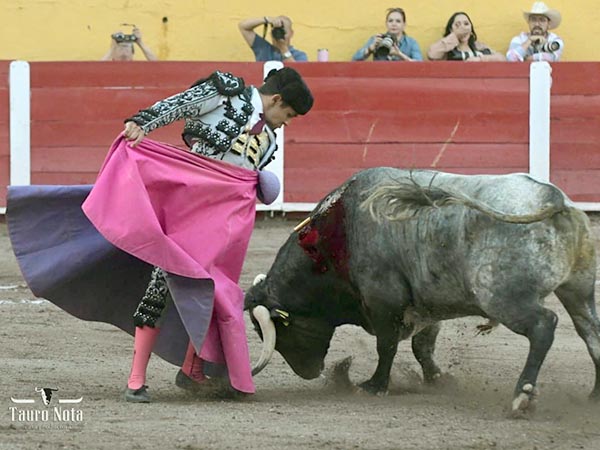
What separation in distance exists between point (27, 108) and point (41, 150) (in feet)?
0.88

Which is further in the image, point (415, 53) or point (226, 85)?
point (415, 53)

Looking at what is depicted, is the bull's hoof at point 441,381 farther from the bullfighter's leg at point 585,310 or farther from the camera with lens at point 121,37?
the camera with lens at point 121,37

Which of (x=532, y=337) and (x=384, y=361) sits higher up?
(x=532, y=337)

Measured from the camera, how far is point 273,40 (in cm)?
865

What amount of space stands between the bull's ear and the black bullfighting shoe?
1.92ft

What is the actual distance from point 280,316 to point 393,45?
4.23m

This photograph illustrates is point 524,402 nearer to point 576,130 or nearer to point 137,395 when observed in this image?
point 137,395

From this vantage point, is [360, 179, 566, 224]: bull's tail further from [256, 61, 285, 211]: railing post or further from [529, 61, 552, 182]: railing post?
[529, 61, 552, 182]: railing post

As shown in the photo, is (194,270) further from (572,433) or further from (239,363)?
(572,433)

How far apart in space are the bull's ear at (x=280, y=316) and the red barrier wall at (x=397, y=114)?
12.8ft

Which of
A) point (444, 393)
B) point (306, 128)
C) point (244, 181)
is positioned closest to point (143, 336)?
point (244, 181)

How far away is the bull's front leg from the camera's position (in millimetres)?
4348

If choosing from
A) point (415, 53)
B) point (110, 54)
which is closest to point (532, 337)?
point (415, 53)

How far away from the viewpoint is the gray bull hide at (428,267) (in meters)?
3.89
